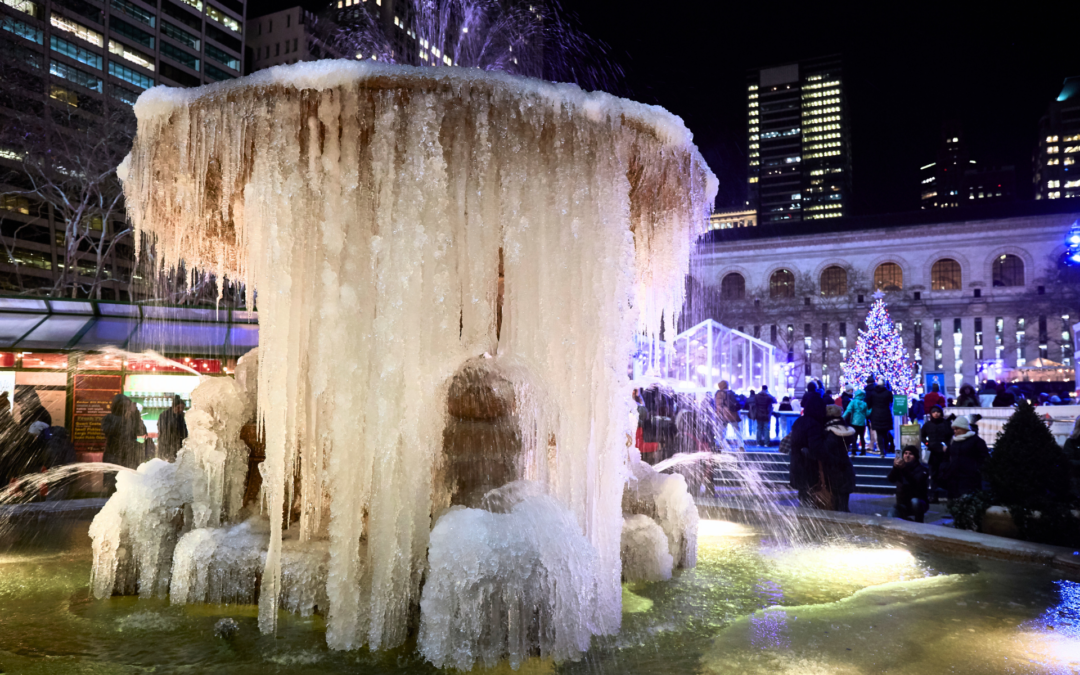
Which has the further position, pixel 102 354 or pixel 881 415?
pixel 881 415

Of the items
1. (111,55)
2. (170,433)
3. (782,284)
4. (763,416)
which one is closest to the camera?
(170,433)

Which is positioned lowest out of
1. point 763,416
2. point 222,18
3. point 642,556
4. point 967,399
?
point 642,556

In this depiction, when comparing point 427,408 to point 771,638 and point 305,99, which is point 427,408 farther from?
point 771,638

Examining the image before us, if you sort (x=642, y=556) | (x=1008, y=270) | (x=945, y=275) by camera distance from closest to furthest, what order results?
(x=642, y=556) → (x=1008, y=270) → (x=945, y=275)

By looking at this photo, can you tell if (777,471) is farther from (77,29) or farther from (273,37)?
(273,37)

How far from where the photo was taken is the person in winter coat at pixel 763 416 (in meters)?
16.8

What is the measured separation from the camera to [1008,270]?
54969mm

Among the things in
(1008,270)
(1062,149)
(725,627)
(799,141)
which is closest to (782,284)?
(1008,270)

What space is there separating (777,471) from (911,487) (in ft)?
14.9

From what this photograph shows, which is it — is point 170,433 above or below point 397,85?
below

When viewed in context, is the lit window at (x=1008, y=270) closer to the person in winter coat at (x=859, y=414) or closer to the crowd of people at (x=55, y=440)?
the person in winter coat at (x=859, y=414)

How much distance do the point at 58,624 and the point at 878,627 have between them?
4.66 metres

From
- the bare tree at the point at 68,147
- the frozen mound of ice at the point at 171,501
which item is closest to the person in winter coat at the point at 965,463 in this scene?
the frozen mound of ice at the point at 171,501

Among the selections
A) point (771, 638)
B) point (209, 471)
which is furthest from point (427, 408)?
point (771, 638)
